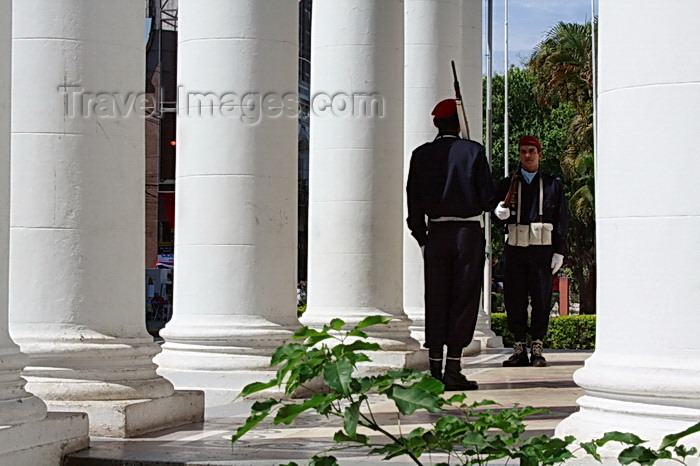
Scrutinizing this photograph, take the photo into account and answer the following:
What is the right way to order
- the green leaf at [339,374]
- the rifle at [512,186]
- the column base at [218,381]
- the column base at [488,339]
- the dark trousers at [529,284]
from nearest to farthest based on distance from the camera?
the green leaf at [339,374], the column base at [218,381], the rifle at [512,186], the dark trousers at [529,284], the column base at [488,339]

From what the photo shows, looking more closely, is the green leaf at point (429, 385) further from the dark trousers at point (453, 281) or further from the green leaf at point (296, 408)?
the dark trousers at point (453, 281)

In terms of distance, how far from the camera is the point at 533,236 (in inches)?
966

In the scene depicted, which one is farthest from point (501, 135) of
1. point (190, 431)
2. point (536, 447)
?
point (536, 447)

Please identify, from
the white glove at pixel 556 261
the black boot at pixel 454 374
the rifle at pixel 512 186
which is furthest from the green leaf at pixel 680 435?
the white glove at pixel 556 261

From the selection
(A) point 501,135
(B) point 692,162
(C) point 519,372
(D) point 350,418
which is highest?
(A) point 501,135

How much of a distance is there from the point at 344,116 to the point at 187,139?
184 inches

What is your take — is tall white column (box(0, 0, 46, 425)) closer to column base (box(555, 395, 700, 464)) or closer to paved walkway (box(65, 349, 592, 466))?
paved walkway (box(65, 349, 592, 466))

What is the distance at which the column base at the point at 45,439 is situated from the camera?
37.0ft

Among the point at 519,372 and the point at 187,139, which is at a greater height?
the point at 187,139

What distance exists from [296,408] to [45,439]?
5.66m

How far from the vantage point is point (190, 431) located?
14508 mm

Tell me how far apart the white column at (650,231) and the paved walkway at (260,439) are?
112 centimetres

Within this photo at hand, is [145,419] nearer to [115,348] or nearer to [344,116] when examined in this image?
[115,348]

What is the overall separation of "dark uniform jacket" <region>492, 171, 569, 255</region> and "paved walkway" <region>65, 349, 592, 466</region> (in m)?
4.58
